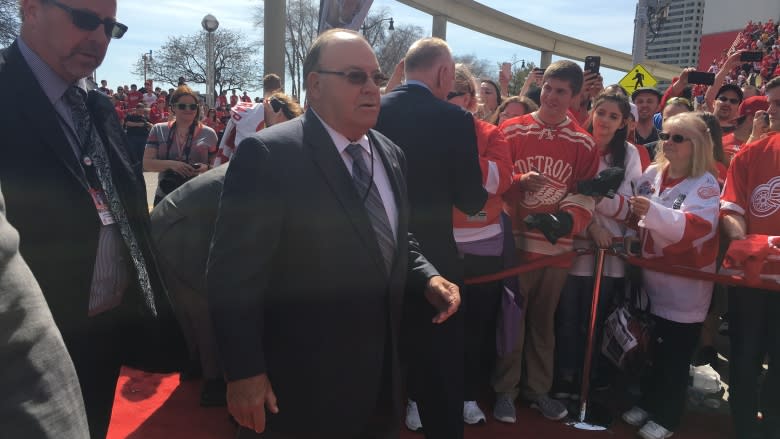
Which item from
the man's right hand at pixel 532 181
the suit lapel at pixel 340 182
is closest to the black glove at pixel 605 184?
the man's right hand at pixel 532 181

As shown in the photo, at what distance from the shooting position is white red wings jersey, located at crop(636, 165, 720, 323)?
3.38m

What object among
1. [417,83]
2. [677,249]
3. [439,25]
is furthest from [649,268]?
[439,25]

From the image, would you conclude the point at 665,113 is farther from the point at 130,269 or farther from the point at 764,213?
the point at 130,269

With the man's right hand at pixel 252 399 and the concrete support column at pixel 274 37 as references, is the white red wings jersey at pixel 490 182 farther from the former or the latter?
the concrete support column at pixel 274 37

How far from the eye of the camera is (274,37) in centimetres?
1563

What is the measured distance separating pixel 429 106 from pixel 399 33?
45093 mm

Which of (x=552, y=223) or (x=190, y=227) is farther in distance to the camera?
(x=552, y=223)

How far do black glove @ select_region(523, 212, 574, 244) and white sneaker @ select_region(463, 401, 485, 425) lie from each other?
1.25 meters

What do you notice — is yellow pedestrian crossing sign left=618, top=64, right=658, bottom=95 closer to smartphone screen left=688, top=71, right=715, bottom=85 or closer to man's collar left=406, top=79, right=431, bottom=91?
smartphone screen left=688, top=71, right=715, bottom=85

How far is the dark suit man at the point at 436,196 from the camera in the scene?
2.85 metres

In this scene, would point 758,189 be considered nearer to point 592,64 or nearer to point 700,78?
point 592,64

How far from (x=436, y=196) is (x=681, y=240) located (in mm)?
1645

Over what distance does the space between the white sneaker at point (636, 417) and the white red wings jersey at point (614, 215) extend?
0.93 m

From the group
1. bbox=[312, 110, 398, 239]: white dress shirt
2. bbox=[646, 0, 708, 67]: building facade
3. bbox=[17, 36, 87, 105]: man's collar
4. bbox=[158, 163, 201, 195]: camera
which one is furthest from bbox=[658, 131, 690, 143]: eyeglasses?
bbox=[646, 0, 708, 67]: building facade
